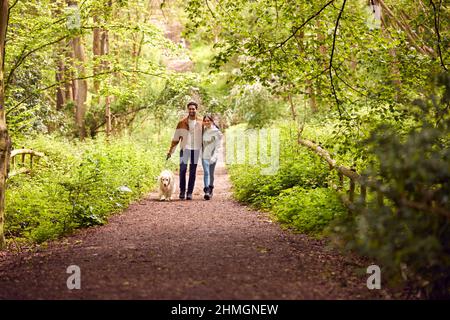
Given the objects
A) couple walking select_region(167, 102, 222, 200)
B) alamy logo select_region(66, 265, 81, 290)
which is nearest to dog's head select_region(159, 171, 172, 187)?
couple walking select_region(167, 102, 222, 200)

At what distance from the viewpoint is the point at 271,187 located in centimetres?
1223

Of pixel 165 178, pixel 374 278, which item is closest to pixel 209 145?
pixel 165 178

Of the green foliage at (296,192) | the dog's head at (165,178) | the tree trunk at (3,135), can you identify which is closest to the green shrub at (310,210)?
the green foliage at (296,192)

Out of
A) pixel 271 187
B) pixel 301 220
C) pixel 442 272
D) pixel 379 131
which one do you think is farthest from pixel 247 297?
pixel 271 187

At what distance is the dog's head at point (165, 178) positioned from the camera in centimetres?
1295

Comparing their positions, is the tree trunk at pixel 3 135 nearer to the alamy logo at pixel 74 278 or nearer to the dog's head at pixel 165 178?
the alamy logo at pixel 74 278

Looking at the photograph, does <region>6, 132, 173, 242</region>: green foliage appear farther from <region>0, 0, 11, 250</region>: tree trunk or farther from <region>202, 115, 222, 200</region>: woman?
<region>202, 115, 222, 200</region>: woman

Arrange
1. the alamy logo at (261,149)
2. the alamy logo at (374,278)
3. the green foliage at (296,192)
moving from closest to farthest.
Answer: the alamy logo at (374,278)
the green foliage at (296,192)
the alamy logo at (261,149)

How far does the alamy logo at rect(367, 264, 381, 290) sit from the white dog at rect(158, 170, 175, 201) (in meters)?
8.09

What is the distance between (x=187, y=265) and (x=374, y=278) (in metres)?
2.15

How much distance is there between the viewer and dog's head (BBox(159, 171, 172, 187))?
12946 mm

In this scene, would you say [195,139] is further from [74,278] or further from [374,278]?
[374,278]

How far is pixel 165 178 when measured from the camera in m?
13.0

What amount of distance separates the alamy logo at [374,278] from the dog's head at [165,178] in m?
8.05
